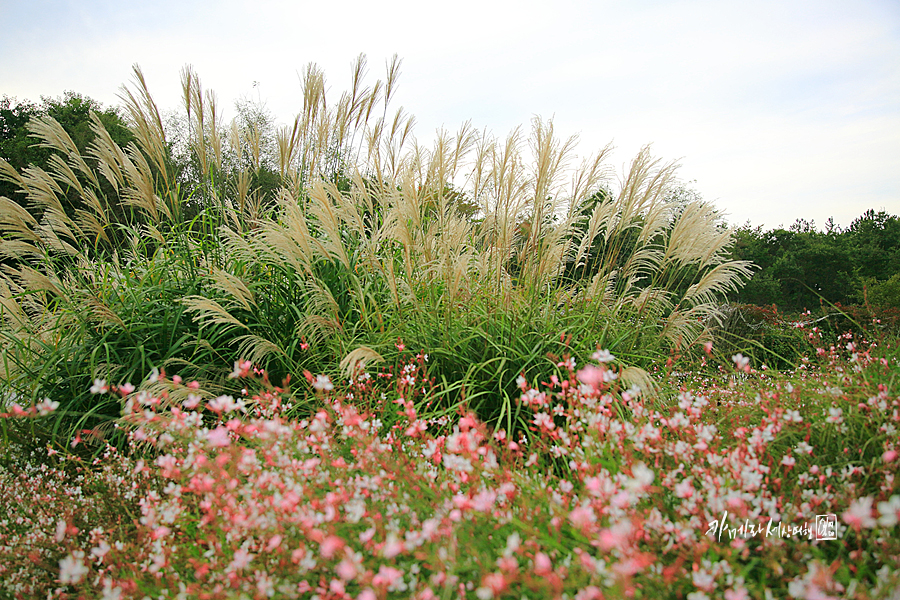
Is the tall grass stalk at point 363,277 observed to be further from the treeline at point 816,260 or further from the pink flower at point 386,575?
the treeline at point 816,260

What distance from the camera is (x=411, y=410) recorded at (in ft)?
5.84

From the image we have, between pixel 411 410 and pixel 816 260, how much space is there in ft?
103

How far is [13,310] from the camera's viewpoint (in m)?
3.79

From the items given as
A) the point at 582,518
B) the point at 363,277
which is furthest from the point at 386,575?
the point at 363,277

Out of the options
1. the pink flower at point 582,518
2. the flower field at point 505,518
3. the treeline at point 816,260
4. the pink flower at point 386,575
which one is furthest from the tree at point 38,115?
the treeline at point 816,260

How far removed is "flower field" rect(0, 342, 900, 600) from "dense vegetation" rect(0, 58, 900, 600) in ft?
0.05

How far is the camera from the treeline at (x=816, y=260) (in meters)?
21.7

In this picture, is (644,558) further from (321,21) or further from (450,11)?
(321,21)

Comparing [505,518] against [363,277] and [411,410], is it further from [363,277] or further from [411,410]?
[363,277]

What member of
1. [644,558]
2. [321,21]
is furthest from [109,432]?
[321,21]

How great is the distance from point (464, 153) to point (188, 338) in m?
2.47

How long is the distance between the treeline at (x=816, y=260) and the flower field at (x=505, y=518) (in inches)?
877

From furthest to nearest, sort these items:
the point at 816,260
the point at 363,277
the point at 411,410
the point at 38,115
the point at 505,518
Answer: the point at 816,260 < the point at 38,115 < the point at 363,277 < the point at 411,410 < the point at 505,518

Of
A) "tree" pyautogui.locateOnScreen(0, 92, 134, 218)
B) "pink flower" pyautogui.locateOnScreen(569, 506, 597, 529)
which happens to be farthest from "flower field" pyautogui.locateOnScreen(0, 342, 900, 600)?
"tree" pyautogui.locateOnScreen(0, 92, 134, 218)
